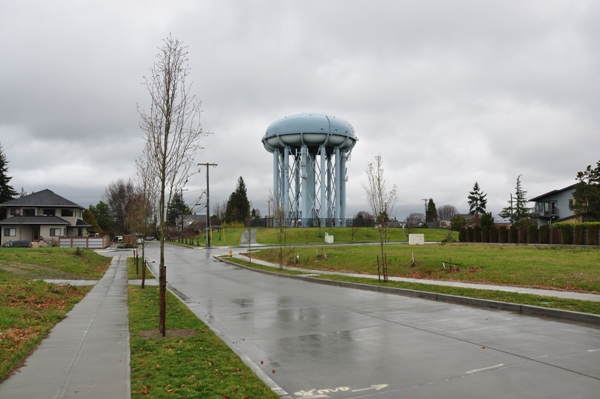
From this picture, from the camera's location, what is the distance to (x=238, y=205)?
11394 centimetres

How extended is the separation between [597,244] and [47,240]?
182 feet

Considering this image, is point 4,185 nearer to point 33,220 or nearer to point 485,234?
point 33,220

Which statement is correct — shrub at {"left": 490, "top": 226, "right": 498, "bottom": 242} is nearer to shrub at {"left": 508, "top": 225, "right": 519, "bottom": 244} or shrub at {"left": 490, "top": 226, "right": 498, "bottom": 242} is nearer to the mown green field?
shrub at {"left": 508, "top": 225, "right": 519, "bottom": 244}

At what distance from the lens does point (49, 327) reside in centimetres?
968

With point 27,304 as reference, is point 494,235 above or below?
above

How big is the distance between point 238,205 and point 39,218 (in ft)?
→ 188

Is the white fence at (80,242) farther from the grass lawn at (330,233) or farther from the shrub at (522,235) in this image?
the shrub at (522,235)

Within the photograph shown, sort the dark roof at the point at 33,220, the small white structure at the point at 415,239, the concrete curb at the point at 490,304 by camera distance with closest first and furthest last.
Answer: the concrete curb at the point at 490,304
the small white structure at the point at 415,239
the dark roof at the point at 33,220

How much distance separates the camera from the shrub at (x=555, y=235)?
34844 millimetres

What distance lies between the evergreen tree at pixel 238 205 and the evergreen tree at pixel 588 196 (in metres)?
73.3

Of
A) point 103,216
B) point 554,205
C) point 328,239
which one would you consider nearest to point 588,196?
point 554,205

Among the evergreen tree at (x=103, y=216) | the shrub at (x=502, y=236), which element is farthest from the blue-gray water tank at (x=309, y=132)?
the evergreen tree at (x=103, y=216)

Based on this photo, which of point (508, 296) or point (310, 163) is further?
point (310, 163)

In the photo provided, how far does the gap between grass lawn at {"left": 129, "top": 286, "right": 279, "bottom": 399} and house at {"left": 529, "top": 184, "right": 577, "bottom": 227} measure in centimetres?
6520
